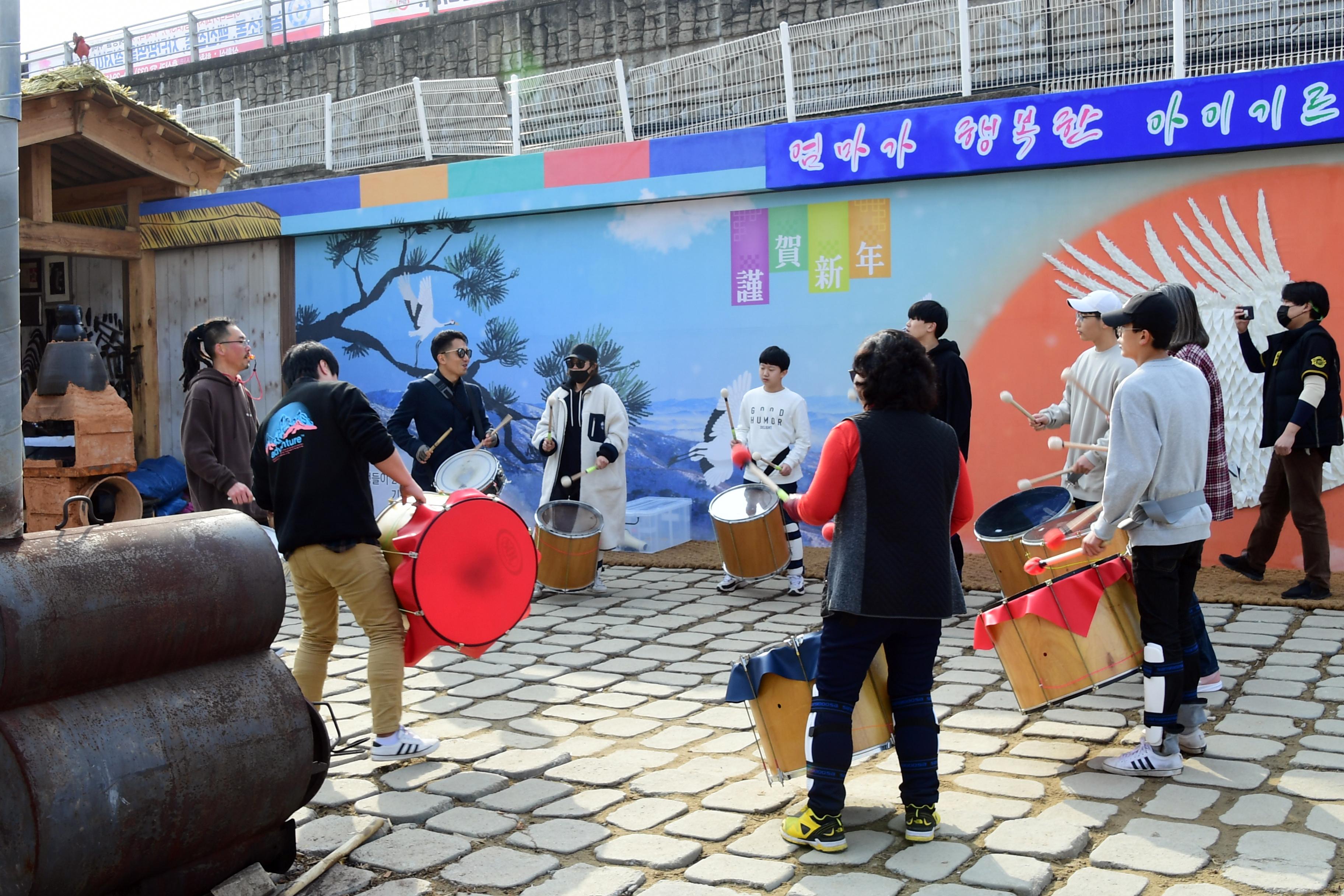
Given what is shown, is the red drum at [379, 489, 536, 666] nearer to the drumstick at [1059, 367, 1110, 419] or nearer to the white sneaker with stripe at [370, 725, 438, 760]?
the white sneaker with stripe at [370, 725, 438, 760]

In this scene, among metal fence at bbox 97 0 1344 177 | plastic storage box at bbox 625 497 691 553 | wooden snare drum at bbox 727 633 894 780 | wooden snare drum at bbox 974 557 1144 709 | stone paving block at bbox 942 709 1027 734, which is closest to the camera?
wooden snare drum at bbox 727 633 894 780

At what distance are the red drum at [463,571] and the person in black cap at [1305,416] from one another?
507 centimetres

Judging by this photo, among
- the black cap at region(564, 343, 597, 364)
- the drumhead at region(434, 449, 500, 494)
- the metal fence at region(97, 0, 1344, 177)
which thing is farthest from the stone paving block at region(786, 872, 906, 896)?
the metal fence at region(97, 0, 1344, 177)

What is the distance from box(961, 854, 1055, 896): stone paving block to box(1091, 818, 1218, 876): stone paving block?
19 centimetres

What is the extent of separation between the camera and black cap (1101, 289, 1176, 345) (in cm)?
439

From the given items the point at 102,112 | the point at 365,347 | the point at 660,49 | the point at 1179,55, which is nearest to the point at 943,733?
the point at 1179,55

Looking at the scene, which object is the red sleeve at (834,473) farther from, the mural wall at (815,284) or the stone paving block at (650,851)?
the mural wall at (815,284)

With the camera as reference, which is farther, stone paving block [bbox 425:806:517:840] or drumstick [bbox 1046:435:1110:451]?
drumstick [bbox 1046:435:1110:451]

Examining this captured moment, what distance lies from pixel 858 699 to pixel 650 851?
2.80 feet

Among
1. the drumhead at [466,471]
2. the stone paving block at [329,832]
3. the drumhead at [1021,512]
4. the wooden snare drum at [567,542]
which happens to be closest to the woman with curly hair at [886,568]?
the stone paving block at [329,832]

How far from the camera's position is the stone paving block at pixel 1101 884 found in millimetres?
3434

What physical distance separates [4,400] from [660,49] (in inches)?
517

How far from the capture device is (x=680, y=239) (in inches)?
411

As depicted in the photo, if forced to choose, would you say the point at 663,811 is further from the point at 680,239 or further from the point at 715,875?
the point at 680,239
